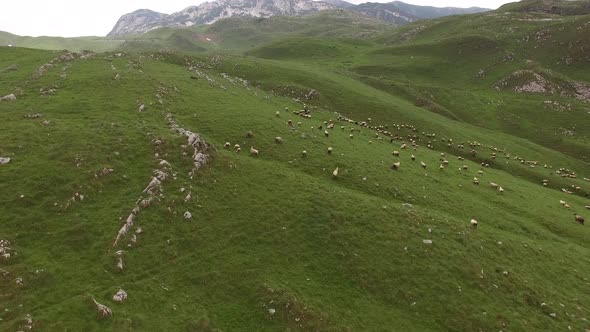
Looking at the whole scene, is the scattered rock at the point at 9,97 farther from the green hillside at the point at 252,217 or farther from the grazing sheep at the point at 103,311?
the grazing sheep at the point at 103,311

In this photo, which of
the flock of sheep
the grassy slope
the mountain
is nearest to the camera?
the grassy slope

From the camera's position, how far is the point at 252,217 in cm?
2973

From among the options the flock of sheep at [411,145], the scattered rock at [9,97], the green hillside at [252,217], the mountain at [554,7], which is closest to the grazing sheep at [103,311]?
the green hillside at [252,217]

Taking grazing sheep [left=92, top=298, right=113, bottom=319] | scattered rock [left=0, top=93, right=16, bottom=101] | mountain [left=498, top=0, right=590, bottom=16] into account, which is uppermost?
mountain [left=498, top=0, right=590, bottom=16]

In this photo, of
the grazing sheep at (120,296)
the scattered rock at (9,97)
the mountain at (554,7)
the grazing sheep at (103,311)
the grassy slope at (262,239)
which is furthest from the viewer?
the mountain at (554,7)

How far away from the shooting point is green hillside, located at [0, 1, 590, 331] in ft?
74.7

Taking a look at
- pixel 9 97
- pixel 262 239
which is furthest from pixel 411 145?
pixel 9 97

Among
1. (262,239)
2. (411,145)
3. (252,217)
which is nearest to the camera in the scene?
(262,239)

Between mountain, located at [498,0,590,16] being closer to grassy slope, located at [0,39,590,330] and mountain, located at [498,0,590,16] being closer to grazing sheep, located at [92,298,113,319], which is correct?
grassy slope, located at [0,39,590,330]

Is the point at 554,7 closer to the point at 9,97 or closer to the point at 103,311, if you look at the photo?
the point at 9,97

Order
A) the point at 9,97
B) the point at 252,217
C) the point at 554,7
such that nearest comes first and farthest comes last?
the point at 252,217
the point at 9,97
the point at 554,7

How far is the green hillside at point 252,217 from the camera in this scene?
2278 cm

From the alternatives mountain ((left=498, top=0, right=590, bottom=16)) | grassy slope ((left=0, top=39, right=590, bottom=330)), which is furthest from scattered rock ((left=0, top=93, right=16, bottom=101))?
mountain ((left=498, top=0, right=590, bottom=16))

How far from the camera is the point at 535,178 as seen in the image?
2208 inches
